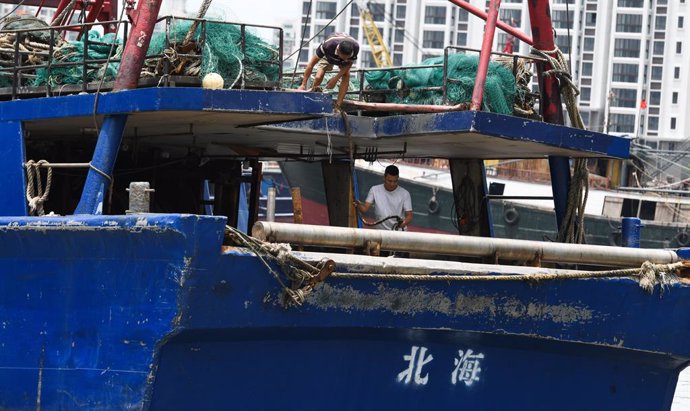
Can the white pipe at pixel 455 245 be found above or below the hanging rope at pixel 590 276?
above

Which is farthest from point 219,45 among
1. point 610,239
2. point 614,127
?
point 614,127

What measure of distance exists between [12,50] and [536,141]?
A: 13.7ft

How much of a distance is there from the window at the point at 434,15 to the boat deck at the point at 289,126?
67.6m

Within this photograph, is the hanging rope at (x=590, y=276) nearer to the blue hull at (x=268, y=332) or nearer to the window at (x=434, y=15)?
the blue hull at (x=268, y=332)

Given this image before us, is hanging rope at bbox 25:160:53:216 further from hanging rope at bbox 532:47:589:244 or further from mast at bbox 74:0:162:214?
hanging rope at bbox 532:47:589:244

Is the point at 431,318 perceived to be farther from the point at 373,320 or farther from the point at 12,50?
the point at 12,50

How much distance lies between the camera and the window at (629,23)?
76.4 meters

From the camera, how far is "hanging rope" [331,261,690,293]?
787 cm

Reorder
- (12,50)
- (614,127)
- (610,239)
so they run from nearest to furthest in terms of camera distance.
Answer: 1. (12,50)
2. (610,239)
3. (614,127)

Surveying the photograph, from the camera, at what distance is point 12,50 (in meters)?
10.1

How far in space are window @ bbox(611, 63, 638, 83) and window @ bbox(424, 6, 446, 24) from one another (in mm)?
10837

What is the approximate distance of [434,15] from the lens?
7812 centimetres

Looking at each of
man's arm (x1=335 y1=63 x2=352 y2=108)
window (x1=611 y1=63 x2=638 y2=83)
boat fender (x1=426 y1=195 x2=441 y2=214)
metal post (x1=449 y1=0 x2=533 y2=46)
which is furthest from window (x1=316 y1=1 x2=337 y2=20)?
man's arm (x1=335 y1=63 x2=352 y2=108)

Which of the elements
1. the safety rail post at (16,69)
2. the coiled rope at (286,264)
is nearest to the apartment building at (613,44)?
the safety rail post at (16,69)
